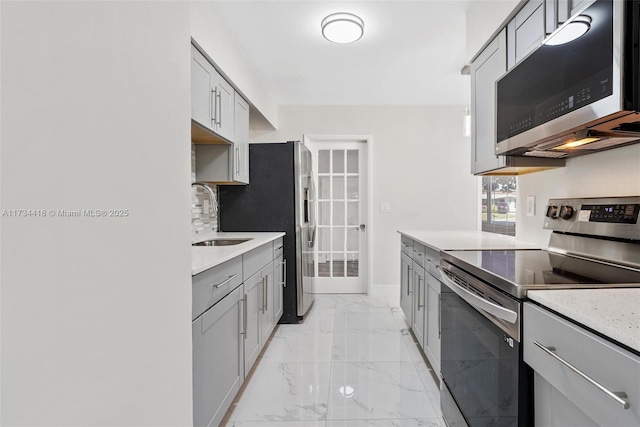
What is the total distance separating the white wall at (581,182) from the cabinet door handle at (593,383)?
0.87 meters


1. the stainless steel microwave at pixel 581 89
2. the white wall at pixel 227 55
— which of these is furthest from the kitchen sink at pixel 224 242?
the stainless steel microwave at pixel 581 89

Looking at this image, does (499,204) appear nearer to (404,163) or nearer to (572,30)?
(404,163)

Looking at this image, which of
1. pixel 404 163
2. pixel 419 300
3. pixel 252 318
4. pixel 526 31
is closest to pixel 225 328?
pixel 252 318

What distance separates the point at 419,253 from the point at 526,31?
143cm

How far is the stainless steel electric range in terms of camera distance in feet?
3.14

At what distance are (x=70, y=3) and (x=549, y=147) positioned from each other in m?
1.67

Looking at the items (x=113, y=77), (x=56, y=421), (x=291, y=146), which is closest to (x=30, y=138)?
(x=113, y=77)

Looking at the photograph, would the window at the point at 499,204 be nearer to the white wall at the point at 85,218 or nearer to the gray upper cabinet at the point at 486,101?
the gray upper cabinet at the point at 486,101

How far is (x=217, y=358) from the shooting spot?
1477mm

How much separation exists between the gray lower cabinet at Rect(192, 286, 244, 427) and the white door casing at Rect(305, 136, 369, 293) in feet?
7.80

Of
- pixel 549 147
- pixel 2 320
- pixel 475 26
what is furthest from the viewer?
pixel 475 26

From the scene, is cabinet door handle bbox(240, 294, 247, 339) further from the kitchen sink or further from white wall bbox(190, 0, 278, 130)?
white wall bbox(190, 0, 278, 130)

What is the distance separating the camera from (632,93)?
914 millimetres

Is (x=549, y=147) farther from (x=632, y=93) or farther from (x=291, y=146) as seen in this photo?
(x=291, y=146)
